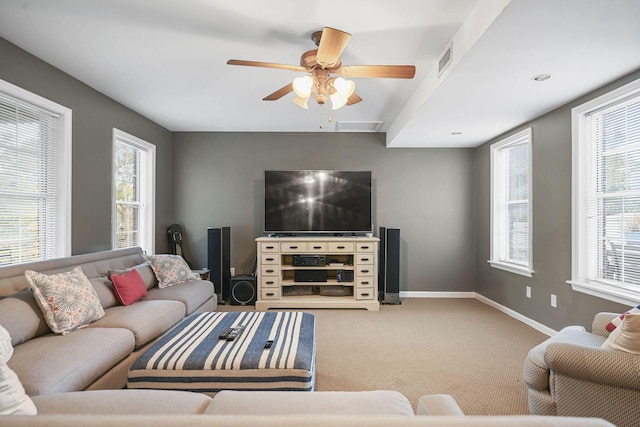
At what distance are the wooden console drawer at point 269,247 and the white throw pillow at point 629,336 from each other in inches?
135

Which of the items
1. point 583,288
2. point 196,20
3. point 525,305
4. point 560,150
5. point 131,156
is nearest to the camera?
point 196,20

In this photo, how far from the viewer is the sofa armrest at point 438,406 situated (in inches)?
40.1

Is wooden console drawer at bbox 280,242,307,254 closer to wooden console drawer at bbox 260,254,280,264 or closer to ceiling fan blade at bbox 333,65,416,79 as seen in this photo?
wooden console drawer at bbox 260,254,280,264

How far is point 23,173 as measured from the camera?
109 inches

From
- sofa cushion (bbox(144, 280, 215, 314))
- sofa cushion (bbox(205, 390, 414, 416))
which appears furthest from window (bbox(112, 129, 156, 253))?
sofa cushion (bbox(205, 390, 414, 416))

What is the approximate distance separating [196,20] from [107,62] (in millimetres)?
1167

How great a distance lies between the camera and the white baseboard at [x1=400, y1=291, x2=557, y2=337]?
358 centimetres

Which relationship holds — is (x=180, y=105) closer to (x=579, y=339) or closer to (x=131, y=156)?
(x=131, y=156)

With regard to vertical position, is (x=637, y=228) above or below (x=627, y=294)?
above

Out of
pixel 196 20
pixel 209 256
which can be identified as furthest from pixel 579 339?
pixel 209 256

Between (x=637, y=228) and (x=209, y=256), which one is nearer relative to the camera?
(x=637, y=228)

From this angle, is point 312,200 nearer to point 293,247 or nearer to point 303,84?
point 293,247

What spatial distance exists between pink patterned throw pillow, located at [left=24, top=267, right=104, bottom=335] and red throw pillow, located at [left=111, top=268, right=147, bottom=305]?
1.48ft

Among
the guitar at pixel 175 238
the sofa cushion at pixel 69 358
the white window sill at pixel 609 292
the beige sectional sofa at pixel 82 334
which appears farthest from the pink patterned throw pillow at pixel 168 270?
the white window sill at pixel 609 292
